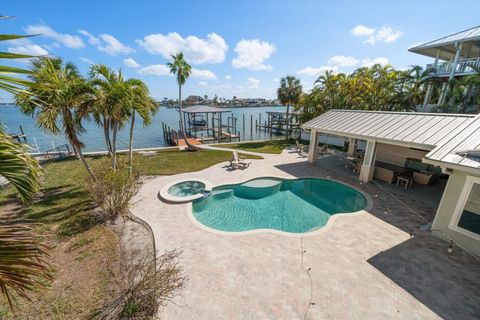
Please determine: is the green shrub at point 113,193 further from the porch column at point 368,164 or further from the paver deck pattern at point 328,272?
the porch column at point 368,164

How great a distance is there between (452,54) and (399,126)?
22.8 metres

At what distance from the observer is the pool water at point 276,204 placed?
8.80 metres

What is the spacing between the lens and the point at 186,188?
1198 centimetres

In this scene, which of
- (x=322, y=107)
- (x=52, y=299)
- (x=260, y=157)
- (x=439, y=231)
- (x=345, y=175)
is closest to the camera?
(x=52, y=299)

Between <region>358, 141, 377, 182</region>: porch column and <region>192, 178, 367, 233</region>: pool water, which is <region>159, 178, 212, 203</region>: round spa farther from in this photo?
<region>358, 141, 377, 182</region>: porch column

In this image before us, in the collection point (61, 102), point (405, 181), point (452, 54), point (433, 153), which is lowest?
point (405, 181)

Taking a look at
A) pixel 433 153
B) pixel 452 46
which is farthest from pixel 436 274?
pixel 452 46

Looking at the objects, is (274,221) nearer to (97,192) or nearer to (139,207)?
(139,207)

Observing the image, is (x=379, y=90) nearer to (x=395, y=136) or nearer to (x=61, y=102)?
(x=395, y=136)

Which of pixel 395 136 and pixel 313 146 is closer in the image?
pixel 395 136

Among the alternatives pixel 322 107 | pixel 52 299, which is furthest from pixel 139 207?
pixel 322 107

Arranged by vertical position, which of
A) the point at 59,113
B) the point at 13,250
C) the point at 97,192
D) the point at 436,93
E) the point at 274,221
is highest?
the point at 436,93

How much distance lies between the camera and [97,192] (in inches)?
332

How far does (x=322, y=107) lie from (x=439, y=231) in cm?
1872
